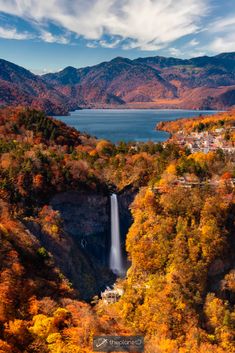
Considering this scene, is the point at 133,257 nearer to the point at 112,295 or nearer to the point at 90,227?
the point at 112,295

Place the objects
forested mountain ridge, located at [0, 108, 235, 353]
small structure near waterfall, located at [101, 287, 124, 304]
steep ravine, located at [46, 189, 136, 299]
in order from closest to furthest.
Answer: forested mountain ridge, located at [0, 108, 235, 353] → small structure near waterfall, located at [101, 287, 124, 304] → steep ravine, located at [46, 189, 136, 299]

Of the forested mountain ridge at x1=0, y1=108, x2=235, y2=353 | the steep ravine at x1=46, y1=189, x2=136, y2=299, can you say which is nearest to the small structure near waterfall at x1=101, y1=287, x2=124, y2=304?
the forested mountain ridge at x1=0, y1=108, x2=235, y2=353

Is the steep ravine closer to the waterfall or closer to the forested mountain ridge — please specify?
the forested mountain ridge

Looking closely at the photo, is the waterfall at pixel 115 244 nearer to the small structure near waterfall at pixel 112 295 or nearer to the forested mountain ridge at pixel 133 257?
the forested mountain ridge at pixel 133 257

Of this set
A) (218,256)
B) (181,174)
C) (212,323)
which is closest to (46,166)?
(181,174)

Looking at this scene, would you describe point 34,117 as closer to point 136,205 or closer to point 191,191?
point 136,205
